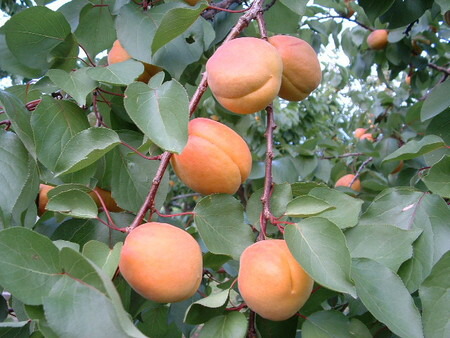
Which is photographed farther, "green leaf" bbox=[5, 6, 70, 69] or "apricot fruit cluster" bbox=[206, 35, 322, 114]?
"green leaf" bbox=[5, 6, 70, 69]

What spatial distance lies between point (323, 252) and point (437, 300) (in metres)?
0.17

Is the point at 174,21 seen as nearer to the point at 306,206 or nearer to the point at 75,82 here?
the point at 75,82

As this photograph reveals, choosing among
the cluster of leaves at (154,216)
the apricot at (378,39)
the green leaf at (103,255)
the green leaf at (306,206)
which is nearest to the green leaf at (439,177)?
the cluster of leaves at (154,216)

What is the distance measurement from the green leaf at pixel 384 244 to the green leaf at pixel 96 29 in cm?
67

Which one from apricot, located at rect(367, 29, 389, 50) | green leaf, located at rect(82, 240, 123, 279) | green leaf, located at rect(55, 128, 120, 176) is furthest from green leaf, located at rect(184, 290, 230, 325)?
apricot, located at rect(367, 29, 389, 50)

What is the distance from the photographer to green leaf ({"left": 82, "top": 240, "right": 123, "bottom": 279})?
1.84 feet

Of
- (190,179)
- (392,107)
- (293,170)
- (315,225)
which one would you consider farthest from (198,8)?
(392,107)

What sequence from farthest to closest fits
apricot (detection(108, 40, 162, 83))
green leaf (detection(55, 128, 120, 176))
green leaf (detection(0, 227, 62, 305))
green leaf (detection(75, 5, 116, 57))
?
green leaf (detection(75, 5, 116, 57))
apricot (detection(108, 40, 162, 83))
green leaf (detection(55, 128, 120, 176))
green leaf (detection(0, 227, 62, 305))

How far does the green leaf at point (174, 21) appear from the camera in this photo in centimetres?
71

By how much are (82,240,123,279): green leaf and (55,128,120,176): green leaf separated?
4.6 inches

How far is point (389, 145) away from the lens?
1712 millimetres

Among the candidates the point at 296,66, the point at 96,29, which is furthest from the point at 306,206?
the point at 96,29

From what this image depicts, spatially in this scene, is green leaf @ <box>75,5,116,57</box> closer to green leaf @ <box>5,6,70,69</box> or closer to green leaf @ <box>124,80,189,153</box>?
green leaf @ <box>5,6,70,69</box>

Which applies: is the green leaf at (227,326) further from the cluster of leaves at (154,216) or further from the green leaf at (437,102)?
the green leaf at (437,102)
